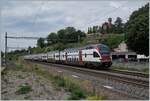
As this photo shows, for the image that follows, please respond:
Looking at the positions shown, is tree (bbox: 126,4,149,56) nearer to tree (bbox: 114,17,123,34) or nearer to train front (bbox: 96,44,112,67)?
train front (bbox: 96,44,112,67)

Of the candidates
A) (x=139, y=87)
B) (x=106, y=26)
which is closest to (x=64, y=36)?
(x=106, y=26)

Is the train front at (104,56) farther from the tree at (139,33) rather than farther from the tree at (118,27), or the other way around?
the tree at (118,27)

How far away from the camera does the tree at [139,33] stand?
158 ft

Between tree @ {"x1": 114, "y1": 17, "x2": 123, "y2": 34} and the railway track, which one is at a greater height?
tree @ {"x1": 114, "y1": 17, "x2": 123, "y2": 34}

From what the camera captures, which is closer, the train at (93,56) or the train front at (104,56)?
the train front at (104,56)

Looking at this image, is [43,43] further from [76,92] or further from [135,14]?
[76,92]

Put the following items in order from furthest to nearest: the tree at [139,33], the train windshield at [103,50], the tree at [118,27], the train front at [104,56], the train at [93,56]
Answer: the tree at [118,27]
the tree at [139,33]
the train windshield at [103,50]
the train at [93,56]
the train front at [104,56]

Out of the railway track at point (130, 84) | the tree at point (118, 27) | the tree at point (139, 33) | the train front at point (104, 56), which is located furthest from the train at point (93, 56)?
the tree at point (118, 27)

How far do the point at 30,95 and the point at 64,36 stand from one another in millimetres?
109200

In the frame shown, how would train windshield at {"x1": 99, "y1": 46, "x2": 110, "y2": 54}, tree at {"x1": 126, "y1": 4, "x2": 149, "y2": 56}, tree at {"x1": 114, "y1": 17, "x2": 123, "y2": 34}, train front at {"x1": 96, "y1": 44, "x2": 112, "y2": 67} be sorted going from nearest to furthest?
train front at {"x1": 96, "y1": 44, "x2": 112, "y2": 67} → train windshield at {"x1": 99, "y1": 46, "x2": 110, "y2": 54} → tree at {"x1": 126, "y1": 4, "x2": 149, "y2": 56} → tree at {"x1": 114, "y1": 17, "x2": 123, "y2": 34}

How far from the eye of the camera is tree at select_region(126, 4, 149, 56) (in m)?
48.2

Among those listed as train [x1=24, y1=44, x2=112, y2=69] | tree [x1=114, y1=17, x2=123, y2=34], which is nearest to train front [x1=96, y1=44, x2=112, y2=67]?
train [x1=24, y1=44, x2=112, y2=69]

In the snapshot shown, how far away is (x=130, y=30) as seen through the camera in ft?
166

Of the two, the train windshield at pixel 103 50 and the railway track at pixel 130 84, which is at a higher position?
the train windshield at pixel 103 50
